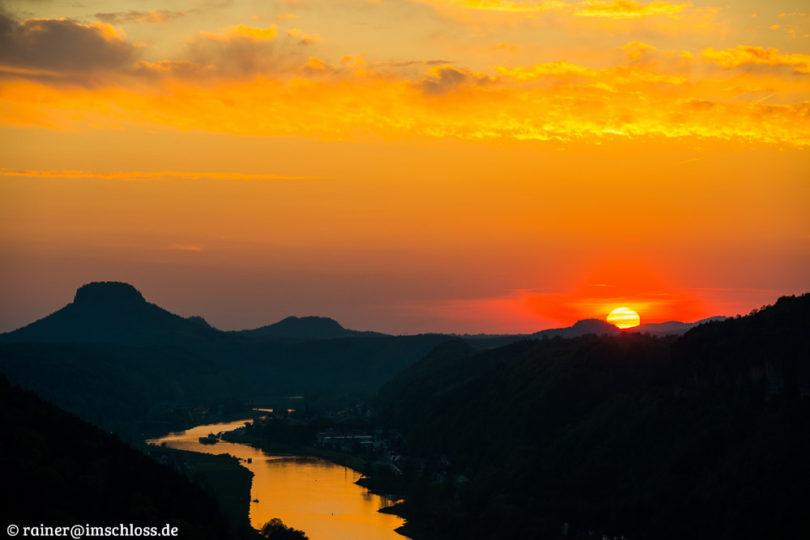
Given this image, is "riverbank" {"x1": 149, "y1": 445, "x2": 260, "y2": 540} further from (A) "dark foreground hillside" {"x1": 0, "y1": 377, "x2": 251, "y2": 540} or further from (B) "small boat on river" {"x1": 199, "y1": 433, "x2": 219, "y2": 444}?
(B) "small boat on river" {"x1": 199, "y1": 433, "x2": 219, "y2": 444}

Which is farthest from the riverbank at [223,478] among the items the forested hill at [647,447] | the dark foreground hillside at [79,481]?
the forested hill at [647,447]

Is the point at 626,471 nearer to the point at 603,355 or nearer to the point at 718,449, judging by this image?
the point at 718,449

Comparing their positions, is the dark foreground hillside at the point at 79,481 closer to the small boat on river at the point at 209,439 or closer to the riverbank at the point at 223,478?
the riverbank at the point at 223,478

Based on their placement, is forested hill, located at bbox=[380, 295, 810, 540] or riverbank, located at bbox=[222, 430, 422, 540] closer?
forested hill, located at bbox=[380, 295, 810, 540]

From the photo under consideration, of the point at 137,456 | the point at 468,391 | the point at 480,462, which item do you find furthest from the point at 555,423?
the point at 137,456

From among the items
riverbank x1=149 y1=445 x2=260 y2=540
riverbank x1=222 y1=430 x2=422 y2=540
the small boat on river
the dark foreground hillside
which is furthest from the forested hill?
the small boat on river

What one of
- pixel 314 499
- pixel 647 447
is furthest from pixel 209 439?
pixel 647 447
